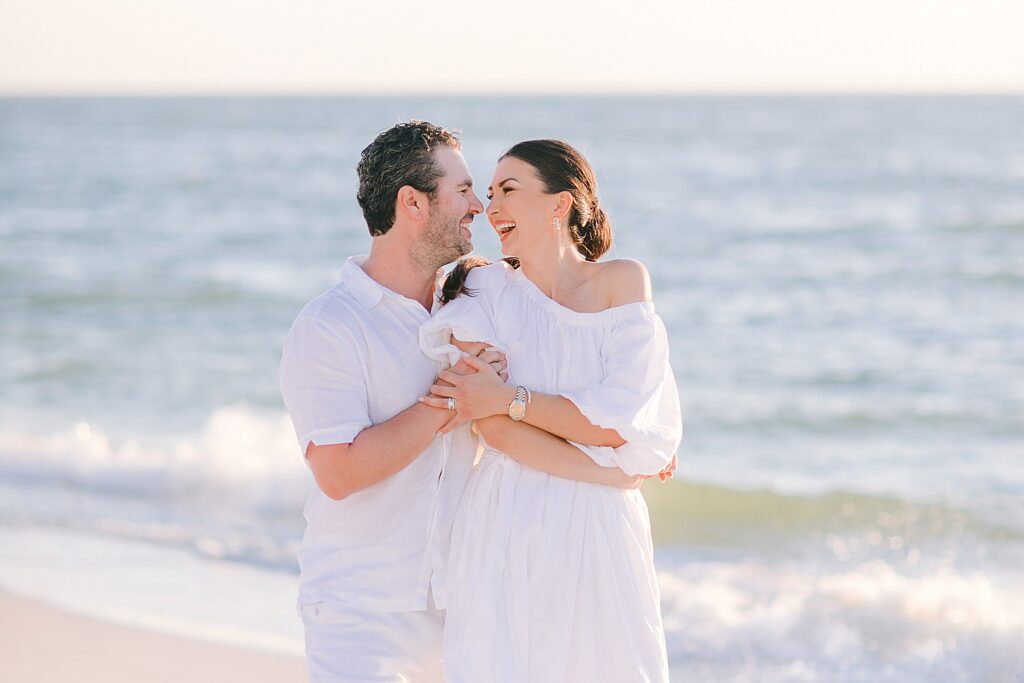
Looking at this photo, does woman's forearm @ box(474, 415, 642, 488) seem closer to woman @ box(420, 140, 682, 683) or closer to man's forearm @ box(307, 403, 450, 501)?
woman @ box(420, 140, 682, 683)

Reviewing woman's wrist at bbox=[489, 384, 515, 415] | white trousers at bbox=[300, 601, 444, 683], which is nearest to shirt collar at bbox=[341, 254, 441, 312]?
woman's wrist at bbox=[489, 384, 515, 415]

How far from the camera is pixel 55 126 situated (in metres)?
53.2

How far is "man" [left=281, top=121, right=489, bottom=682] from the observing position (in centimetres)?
300

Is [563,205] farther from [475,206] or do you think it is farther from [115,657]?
[115,657]

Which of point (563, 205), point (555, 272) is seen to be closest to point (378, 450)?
point (555, 272)

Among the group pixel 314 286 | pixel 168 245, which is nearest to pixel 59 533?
pixel 314 286

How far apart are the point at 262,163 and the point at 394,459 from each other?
30.8 m

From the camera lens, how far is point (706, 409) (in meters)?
10.6

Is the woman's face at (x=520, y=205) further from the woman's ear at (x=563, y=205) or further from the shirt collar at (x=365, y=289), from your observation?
the shirt collar at (x=365, y=289)

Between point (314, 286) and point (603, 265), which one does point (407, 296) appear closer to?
point (603, 265)

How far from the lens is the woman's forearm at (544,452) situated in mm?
2971

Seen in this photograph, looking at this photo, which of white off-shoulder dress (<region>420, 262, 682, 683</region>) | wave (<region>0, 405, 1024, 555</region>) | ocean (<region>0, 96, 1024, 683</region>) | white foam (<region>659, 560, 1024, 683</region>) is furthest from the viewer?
wave (<region>0, 405, 1024, 555</region>)

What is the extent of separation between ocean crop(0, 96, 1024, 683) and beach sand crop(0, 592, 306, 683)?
17cm

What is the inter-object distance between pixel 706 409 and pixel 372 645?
25.7 feet
